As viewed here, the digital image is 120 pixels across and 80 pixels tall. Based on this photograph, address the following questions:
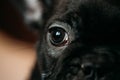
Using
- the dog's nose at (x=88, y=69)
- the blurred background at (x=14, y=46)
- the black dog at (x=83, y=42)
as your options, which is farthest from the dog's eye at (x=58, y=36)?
the blurred background at (x=14, y=46)

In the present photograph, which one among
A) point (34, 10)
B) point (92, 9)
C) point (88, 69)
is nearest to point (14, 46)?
point (34, 10)

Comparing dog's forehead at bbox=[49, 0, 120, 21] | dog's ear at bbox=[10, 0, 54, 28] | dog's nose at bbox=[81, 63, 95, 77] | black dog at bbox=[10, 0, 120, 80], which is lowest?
dog's nose at bbox=[81, 63, 95, 77]

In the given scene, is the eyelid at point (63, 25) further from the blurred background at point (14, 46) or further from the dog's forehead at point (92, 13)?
the blurred background at point (14, 46)

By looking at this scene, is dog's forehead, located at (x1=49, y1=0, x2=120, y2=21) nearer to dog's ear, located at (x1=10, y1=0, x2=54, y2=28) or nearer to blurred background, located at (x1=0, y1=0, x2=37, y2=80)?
dog's ear, located at (x1=10, y1=0, x2=54, y2=28)

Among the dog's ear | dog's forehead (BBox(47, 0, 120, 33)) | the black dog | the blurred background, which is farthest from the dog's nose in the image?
the blurred background

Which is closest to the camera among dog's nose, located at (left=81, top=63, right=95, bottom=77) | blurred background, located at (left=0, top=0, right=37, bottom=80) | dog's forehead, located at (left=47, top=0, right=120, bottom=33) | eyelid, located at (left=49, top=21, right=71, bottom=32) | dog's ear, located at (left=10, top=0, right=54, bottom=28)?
dog's nose, located at (left=81, top=63, right=95, bottom=77)

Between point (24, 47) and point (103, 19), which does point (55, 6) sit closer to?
point (103, 19)

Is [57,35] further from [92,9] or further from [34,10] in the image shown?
[34,10]

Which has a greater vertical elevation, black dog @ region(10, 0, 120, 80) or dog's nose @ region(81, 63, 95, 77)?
black dog @ region(10, 0, 120, 80)
